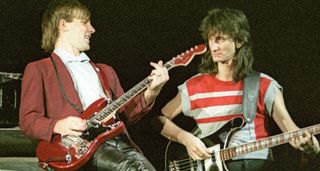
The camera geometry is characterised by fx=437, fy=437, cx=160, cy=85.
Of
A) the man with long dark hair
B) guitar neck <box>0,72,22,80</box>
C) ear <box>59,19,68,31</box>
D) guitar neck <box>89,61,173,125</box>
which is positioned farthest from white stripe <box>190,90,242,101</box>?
guitar neck <box>0,72,22,80</box>

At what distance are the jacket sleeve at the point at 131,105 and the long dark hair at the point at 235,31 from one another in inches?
25.6

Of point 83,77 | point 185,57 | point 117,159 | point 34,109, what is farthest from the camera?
point 185,57

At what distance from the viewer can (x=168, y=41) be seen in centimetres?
330

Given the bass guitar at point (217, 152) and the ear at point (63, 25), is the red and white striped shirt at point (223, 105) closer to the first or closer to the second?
the bass guitar at point (217, 152)

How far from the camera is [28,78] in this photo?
2516mm

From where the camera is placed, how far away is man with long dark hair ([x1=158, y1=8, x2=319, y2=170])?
9.28ft

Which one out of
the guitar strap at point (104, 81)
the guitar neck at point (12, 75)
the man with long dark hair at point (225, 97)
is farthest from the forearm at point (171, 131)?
the guitar neck at point (12, 75)

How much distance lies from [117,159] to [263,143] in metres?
0.97

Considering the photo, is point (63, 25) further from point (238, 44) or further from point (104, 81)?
point (238, 44)

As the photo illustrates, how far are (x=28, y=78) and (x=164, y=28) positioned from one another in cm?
118

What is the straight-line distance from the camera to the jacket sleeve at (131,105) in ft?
8.71

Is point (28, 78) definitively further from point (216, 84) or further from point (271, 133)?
point (271, 133)

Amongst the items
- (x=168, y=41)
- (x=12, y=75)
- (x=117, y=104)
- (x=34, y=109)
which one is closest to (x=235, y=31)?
(x=168, y=41)

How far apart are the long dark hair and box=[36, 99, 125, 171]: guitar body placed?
0.98 meters
